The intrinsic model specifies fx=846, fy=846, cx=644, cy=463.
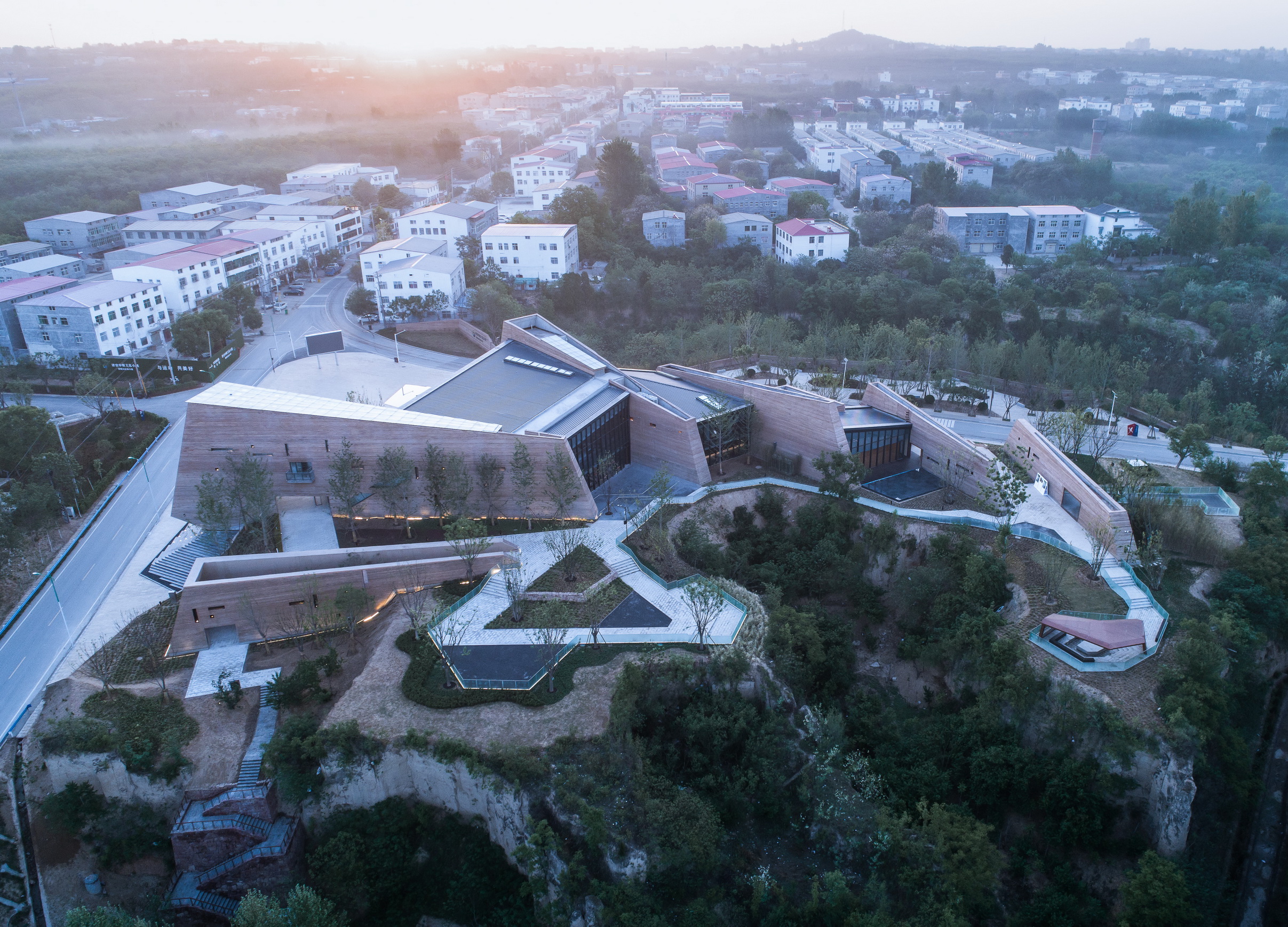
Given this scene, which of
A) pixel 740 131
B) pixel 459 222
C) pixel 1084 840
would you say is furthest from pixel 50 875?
pixel 740 131

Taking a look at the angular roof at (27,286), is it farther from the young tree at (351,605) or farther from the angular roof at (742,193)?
the angular roof at (742,193)

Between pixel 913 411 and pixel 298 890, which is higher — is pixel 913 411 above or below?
above

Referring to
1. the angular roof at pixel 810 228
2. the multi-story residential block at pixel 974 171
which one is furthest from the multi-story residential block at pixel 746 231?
the multi-story residential block at pixel 974 171

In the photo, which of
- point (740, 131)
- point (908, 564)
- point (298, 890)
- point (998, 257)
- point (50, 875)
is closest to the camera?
point (298, 890)

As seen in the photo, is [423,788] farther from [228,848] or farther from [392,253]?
[392,253]

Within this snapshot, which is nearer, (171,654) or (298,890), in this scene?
(298,890)

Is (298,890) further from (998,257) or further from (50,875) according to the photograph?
(998,257)

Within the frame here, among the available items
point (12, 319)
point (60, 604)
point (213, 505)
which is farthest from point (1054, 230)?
point (12, 319)
